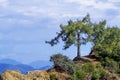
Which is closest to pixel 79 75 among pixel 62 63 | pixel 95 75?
pixel 95 75

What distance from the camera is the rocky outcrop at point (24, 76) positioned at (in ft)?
161

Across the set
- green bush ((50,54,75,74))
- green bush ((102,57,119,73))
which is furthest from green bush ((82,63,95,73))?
green bush ((102,57,119,73))

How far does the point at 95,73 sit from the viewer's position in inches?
2229

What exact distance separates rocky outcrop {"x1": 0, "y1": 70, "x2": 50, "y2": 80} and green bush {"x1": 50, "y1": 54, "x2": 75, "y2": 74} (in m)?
2.77

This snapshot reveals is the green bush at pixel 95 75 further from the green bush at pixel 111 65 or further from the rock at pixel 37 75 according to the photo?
the rock at pixel 37 75

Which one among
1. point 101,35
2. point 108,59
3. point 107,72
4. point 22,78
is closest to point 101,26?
point 101,35

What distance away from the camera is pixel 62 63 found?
58375mm

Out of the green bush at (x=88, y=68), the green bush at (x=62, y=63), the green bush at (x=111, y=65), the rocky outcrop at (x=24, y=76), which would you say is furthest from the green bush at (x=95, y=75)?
the rocky outcrop at (x=24, y=76)

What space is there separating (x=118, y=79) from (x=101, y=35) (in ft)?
72.1

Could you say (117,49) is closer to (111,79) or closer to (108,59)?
(108,59)

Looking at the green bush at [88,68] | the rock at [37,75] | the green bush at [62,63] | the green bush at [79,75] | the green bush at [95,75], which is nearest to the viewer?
the rock at [37,75]

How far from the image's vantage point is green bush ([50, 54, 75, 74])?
5774cm

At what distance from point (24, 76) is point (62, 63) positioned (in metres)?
7.95

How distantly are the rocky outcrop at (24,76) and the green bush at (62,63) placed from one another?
2.77 metres
